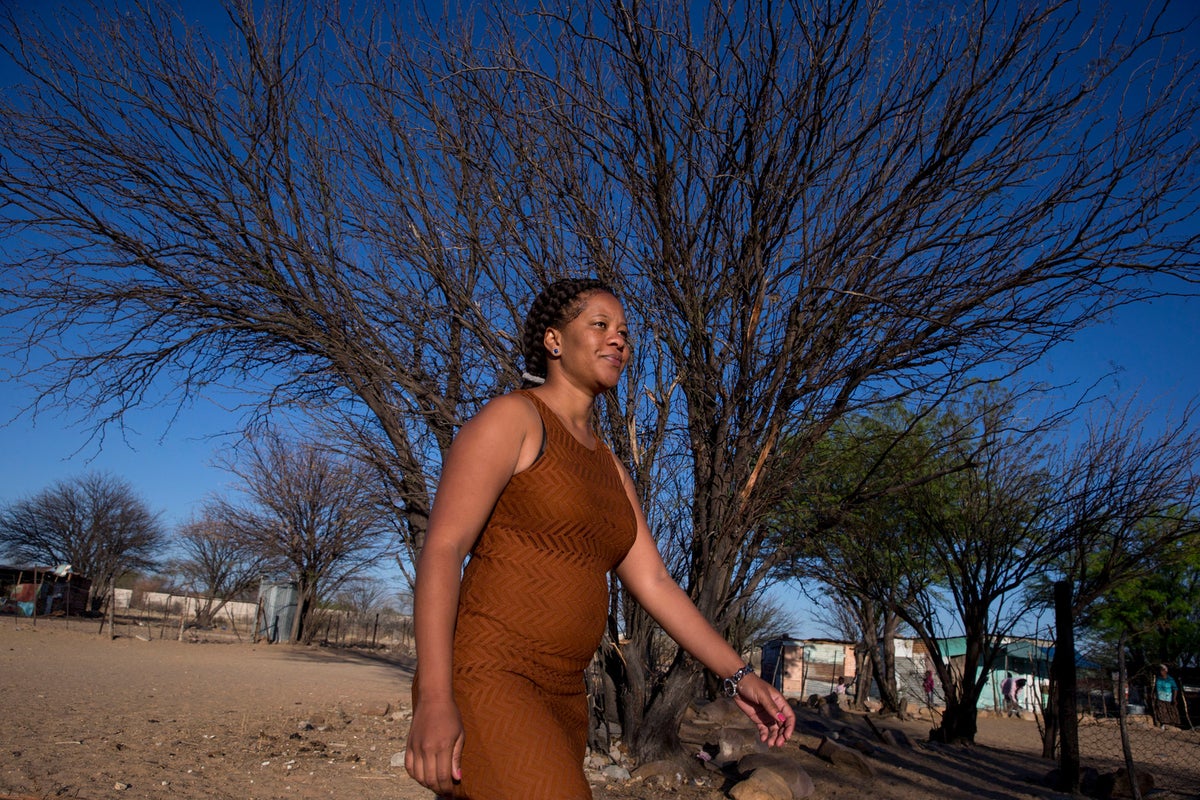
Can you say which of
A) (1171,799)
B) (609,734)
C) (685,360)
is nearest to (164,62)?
(685,360)

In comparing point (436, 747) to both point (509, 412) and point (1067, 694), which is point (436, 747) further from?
point (1067, 694)

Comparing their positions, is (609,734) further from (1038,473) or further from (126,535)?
(126,535)

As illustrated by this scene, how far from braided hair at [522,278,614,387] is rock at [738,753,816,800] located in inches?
201

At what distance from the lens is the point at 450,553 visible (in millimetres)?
1596

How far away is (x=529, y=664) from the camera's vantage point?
1.67 meters

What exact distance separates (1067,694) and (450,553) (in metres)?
8.26

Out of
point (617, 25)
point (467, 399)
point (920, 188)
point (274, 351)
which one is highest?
point (617, 25)

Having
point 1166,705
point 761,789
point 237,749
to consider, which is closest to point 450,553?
point 761,789

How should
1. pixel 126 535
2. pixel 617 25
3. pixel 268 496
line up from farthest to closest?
1. pixel 126 535
2. pixel 268 496
3. pixel 617 25

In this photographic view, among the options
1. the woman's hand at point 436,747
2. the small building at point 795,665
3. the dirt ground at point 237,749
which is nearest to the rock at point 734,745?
the dirt ground at point 237,749

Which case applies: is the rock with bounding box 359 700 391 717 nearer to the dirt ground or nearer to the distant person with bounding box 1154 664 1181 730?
the dirt ground

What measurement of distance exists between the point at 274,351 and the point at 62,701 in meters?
4.87

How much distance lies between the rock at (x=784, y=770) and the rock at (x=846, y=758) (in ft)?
3.64

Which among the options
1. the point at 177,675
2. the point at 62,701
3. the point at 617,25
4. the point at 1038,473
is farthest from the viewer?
the point at 177,675
